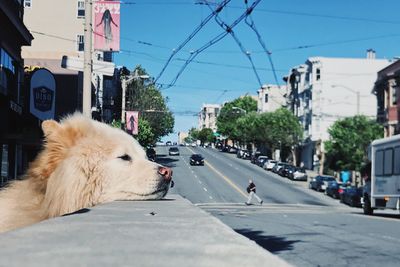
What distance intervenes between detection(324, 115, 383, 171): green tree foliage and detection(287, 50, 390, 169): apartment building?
37.1 feet

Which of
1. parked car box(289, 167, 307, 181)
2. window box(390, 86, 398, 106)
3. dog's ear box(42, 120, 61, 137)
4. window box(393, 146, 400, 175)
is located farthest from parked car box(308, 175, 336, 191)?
dog's ear box(42, 120, 61, 137)

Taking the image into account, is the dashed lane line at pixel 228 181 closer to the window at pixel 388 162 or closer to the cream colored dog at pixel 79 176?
the window at pixel 388 162

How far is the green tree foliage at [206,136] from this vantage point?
162750 mm

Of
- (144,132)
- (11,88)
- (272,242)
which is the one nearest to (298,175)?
(144,132)

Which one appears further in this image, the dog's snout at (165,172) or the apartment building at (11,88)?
the apartment building at (11,88)

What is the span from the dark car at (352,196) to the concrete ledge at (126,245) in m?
40.5

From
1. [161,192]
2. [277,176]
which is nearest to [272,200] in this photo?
[277,176]

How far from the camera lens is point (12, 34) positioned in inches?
1033

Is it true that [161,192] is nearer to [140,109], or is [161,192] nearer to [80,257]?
[80,257]

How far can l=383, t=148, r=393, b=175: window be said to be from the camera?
26703mm

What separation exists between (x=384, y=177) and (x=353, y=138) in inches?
1264

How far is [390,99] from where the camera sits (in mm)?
55188

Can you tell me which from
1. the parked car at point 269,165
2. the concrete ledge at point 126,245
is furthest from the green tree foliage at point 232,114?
the concrete ledge at point 126,245

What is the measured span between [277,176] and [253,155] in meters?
20.3
